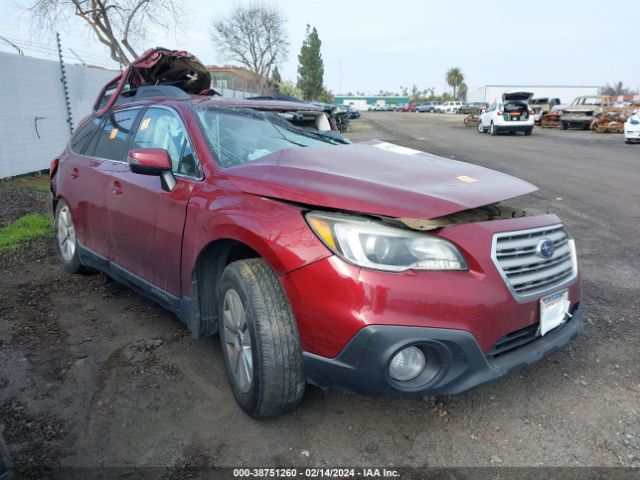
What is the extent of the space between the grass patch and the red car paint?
349 cm

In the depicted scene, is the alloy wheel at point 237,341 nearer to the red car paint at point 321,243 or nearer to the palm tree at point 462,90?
the red car paint at point 321,243

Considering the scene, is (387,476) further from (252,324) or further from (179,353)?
(179,353)

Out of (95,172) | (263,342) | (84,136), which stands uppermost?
(84,136)

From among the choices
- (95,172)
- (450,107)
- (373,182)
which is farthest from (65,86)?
(450,107)

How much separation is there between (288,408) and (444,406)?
32.5 inches

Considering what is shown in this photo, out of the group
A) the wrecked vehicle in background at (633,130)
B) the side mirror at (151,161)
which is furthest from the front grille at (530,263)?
the wrecked vehicle in background at (633,130)

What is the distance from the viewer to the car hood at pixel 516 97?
25719mm

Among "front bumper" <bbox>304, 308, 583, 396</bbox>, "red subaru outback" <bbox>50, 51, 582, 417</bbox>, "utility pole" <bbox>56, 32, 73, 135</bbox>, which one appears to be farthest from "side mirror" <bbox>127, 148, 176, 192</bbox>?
"utility pole" <bbox>56, 32, 73, 135</bbox>

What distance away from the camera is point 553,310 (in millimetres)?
2443

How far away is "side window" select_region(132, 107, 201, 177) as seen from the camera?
301 centimetres

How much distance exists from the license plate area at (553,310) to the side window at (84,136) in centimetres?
371

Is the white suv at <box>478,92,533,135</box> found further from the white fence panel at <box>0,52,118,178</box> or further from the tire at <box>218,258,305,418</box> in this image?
the tire at <box>218,258,305,418</box>

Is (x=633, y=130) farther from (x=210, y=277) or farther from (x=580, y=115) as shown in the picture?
(x=210, y=277)

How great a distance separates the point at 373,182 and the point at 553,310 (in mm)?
1064
